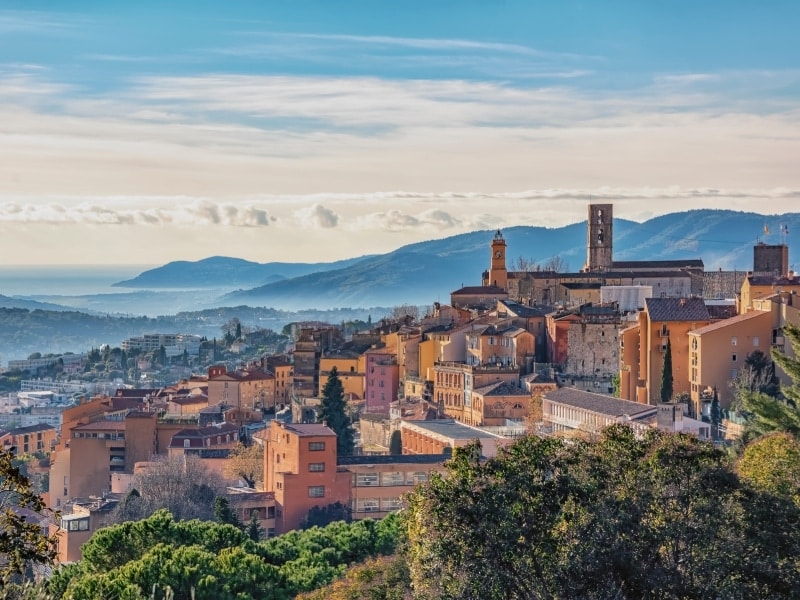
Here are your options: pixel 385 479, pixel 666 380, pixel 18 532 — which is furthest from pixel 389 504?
pixel 18 532

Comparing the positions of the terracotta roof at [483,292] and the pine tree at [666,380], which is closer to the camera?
the pine tree at [666,380]

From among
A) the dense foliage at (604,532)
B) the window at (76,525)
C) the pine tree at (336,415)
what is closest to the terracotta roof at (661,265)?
the pine tree at (336,415)

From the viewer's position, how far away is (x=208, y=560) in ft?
85.8

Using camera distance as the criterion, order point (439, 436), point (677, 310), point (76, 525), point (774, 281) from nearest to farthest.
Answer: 1. point (76, 525)
2. point (439, 436)
3. point (677, 310)
4. point (774, 281)

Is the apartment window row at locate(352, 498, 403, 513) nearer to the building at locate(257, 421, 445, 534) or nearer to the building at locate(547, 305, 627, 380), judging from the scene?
the building at locate(257, 421, 445, 534)

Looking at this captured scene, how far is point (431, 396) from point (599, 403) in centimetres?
1273

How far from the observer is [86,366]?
12938cm

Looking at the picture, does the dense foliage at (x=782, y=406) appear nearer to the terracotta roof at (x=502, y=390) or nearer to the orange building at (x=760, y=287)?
the orange building at (x=760, y=287)

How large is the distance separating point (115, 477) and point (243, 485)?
4.80 meters

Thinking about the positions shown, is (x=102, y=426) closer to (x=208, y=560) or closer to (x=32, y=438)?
(x=32, y=438)

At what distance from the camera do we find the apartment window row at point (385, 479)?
42.9 meters

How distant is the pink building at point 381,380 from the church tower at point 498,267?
1005 cm

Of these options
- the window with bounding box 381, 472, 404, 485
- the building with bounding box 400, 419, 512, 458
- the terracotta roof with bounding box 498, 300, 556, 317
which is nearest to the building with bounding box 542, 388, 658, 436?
the building with bounding box 400, 419, 512, 458

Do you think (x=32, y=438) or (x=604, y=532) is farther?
(x=32, y=438)
